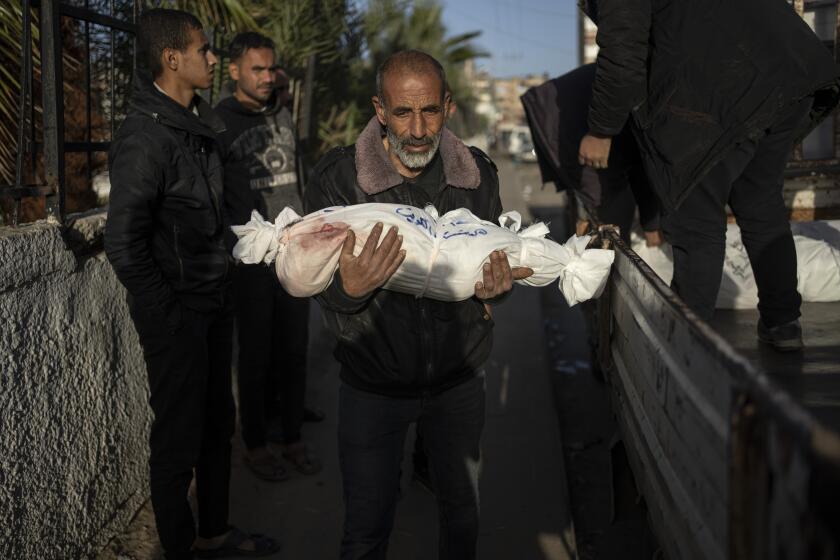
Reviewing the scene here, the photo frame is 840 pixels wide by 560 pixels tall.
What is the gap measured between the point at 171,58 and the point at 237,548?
6.78 ft

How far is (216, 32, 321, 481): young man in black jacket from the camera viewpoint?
4445mm

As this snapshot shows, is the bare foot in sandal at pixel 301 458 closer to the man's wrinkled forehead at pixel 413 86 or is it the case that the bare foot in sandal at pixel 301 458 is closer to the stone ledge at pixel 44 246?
the stone ledge at pixel 44 246

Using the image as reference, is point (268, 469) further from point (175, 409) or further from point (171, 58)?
point (171, 58)

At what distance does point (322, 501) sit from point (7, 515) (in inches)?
69.7

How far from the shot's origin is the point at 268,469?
4.45m

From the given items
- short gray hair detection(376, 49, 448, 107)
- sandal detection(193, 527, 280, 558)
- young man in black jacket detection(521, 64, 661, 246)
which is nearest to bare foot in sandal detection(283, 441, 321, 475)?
sandal detection(193, 527, 280, 558)

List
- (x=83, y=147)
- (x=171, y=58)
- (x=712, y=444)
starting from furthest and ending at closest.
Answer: (x=83, y=147), (x=171, y=58), (x=712, y=444)

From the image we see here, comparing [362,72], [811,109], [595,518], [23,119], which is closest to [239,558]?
[595,518]

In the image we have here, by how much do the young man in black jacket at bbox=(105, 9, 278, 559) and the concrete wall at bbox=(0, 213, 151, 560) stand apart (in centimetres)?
30

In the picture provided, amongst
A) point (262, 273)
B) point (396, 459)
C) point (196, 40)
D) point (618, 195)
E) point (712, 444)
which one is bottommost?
point (396, 459)

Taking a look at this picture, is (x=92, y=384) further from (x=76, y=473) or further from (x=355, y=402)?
(x=355, y=402)

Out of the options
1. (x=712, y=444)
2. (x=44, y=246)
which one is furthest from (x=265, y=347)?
(x=712, y=444)

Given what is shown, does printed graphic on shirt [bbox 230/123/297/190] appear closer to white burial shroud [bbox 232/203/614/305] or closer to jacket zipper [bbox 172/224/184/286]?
jacket zipper [bbox 172/224/184/286]

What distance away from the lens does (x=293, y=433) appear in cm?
461
